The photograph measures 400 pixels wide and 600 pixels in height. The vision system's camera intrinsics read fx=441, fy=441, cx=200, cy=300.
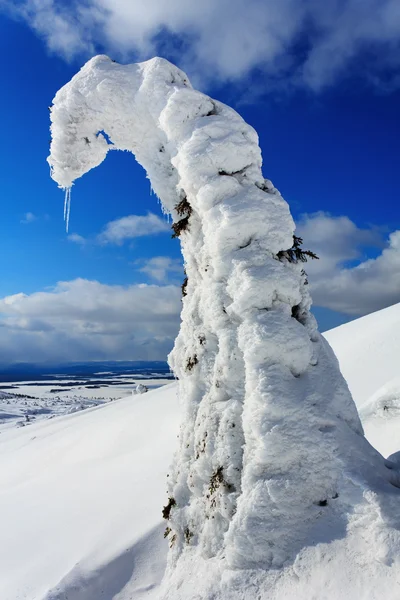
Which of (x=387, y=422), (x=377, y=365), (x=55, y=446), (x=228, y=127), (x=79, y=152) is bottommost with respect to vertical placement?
(x=55, y=446)

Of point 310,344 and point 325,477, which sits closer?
point 325,477

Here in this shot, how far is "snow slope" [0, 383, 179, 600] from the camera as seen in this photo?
5.36 m

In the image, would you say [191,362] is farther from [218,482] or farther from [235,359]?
[218,482]

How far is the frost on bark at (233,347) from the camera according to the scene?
3.87m

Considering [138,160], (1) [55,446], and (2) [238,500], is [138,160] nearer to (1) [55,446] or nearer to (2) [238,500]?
(2) [238,500]

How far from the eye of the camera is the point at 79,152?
6.77m

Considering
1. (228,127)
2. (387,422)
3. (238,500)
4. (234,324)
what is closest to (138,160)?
(228,127)

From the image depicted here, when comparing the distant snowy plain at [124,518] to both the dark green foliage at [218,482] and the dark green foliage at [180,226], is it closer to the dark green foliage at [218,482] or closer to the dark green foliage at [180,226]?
the dark green foliage at [218,482]

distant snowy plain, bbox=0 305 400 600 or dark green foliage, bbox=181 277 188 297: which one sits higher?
dark green foliage, bbox=181 277 188 297

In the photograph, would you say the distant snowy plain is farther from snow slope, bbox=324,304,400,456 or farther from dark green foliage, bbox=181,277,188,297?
dark green foliage, bbox=181,277,188,297

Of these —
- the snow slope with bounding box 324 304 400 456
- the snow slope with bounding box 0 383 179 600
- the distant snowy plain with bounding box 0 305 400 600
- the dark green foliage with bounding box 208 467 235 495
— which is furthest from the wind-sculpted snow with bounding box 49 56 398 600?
the snow slope with bounding box 324 304 400 456

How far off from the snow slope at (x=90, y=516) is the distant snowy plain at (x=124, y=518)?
0.02 metres

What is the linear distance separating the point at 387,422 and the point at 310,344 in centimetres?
485

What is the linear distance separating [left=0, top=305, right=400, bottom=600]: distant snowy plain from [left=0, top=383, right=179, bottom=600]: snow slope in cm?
2
